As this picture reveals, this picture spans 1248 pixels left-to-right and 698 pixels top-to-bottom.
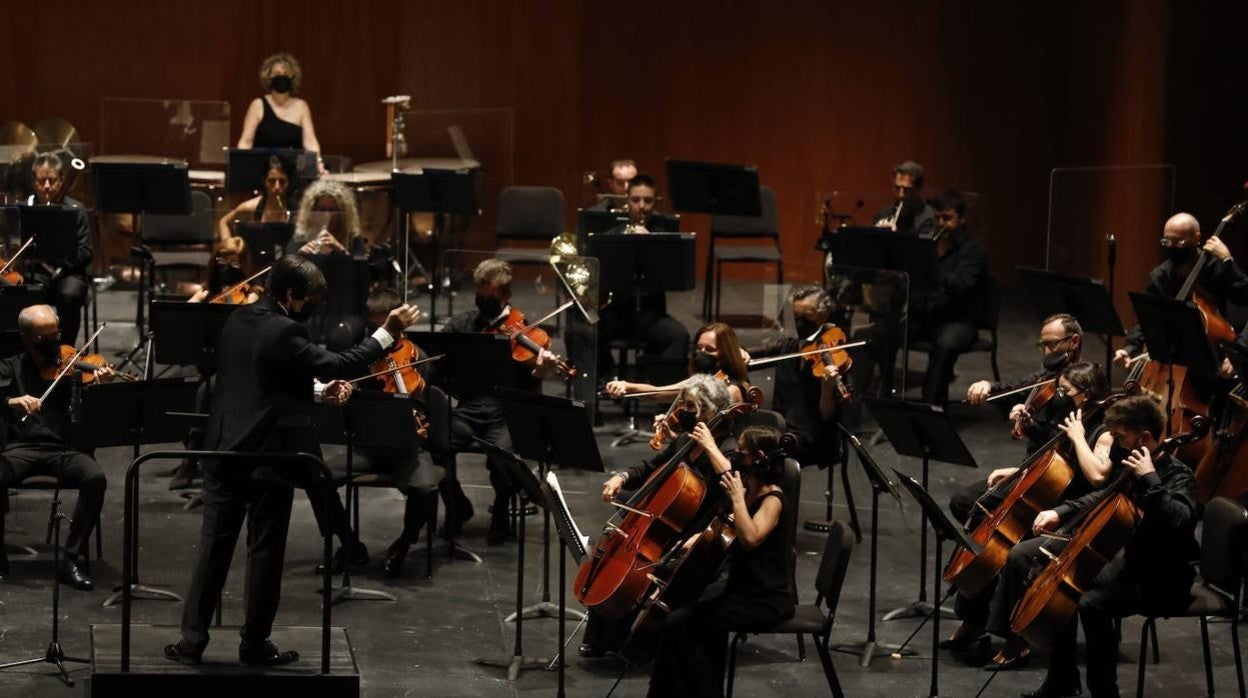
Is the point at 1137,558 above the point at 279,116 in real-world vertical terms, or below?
below

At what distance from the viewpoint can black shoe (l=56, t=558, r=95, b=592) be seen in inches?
296

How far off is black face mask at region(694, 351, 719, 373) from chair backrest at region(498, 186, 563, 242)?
13.2 ft

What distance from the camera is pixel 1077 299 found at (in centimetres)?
846

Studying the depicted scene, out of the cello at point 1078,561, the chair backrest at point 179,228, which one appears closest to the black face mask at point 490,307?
the cello at point 1078,561

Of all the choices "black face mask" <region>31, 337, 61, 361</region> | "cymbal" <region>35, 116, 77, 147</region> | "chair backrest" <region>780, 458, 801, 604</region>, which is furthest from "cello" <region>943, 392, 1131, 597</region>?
"cymbal" <region>35, 116, 77, 147</region>

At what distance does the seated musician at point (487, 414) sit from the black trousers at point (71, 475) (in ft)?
4.85

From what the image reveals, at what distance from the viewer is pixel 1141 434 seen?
6.18m

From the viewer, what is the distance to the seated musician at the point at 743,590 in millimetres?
6000

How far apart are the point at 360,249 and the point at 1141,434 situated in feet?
16.6

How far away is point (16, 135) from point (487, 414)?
185 inches

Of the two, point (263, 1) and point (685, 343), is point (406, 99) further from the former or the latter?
point (685, 343)

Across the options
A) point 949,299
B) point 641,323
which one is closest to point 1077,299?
point 949,299

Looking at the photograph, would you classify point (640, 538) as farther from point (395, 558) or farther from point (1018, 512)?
point (395, 558)

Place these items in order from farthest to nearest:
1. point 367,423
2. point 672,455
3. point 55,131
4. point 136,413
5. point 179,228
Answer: point 55,131 → point 179,228 → point 367,423 → point 136,413 → point 672,455
